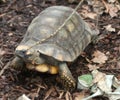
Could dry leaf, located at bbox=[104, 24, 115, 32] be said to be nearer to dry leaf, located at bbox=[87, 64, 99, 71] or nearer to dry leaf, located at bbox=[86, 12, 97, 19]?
dry leaf, located at bbox=[86, 12, 97, 19]

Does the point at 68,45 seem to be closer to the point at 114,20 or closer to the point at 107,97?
the point at 107,97

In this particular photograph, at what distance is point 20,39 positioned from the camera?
4664 mm

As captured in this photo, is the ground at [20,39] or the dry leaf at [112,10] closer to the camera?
the ground at [20,39]

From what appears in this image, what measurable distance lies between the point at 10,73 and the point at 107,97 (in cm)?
104

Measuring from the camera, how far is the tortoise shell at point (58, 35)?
379 centimetres

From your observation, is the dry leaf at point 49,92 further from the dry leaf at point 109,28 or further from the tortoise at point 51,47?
the dry leaf at point 109,28

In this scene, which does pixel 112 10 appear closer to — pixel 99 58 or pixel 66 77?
pixel 99 58

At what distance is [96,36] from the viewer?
15.2 ft

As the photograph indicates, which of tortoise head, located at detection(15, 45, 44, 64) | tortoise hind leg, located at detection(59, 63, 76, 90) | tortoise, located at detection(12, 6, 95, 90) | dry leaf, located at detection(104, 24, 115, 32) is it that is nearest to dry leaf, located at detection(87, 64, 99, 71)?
tortoise, located at detection(12, 6, 95, 90)

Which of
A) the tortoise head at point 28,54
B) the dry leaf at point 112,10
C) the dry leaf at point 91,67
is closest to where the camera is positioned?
the tortoise head at point 28,54

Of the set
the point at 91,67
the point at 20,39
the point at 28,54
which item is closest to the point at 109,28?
the point at 91,67

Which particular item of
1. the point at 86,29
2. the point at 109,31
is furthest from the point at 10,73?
the point at 109,31

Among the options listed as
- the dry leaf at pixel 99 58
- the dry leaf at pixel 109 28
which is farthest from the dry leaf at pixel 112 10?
the dry leaf at pixel 99 58

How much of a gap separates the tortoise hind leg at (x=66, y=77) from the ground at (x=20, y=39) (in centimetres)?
9
